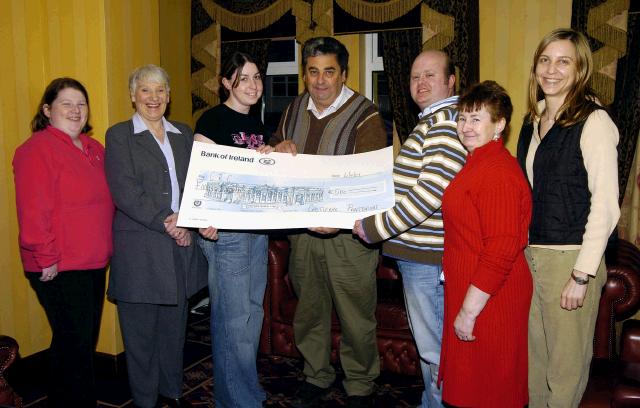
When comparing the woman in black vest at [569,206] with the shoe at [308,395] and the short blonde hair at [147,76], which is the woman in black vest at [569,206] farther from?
the short blonde hair at [147,76]

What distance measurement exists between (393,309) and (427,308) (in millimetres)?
1089

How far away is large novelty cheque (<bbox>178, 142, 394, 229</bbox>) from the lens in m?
2.34

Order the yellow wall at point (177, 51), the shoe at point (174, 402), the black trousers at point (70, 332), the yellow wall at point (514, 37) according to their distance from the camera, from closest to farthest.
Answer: the black trousers at point (70, 332), the shoe at point (174, 402), the yellow wall at point (514, 37), the yellow wall at point (177, 51)

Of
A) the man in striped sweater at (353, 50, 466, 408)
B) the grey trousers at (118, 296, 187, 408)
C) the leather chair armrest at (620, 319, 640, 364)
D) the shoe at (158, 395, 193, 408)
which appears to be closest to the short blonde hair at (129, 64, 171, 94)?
the grey trousers at (118, 296, 187, 408)

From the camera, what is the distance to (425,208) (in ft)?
6.98

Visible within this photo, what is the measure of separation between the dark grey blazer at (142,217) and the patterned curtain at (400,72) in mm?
2150

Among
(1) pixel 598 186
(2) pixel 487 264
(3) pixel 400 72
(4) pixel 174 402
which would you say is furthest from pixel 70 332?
(3) pixel 400 72

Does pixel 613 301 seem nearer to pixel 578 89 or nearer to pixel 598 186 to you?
pixel 598 186

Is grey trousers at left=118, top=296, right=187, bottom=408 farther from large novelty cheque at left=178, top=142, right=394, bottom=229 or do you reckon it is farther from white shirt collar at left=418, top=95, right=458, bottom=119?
white shirt collar at left=418, top=95, right=458, bottom=119

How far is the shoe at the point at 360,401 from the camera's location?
2822 mm

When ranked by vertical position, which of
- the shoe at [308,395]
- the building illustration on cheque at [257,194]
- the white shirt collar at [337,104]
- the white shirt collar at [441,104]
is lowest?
the shoe at [308,395]

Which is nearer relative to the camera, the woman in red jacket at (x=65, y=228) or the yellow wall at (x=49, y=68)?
the woman in red jacket at (x=65, y=228)

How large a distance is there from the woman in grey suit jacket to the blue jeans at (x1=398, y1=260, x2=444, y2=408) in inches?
41.8

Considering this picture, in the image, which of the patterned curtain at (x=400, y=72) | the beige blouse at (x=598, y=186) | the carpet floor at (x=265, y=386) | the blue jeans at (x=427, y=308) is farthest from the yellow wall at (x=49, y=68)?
the beige blouse at (x=598, y=186)
